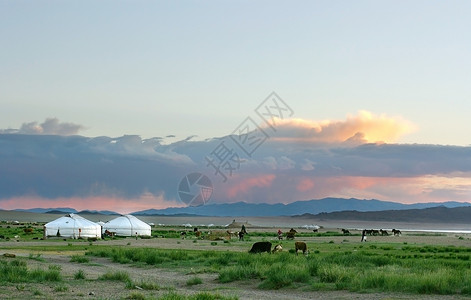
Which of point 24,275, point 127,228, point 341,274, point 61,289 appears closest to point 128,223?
point 127,228

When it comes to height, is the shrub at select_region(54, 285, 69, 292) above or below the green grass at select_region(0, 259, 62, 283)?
below

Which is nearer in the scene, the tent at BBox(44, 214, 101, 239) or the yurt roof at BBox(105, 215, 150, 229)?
the tent at BBox(44, 214, 101, 239)

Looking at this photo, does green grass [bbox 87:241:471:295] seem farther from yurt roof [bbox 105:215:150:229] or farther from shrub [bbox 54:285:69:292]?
yurt roof [bbox 105:215:150:229]

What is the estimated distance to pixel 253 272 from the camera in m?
30.3

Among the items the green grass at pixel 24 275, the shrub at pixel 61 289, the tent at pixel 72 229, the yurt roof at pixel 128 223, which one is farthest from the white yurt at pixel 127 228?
the shrub at pixel 61 289

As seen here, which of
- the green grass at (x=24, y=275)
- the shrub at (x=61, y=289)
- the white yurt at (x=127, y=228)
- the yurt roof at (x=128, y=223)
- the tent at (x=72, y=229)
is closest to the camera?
the shrub at (x=61, y=289)

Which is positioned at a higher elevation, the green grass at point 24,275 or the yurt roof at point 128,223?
the yurt roof at point 128,223

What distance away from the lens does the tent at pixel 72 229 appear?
8525 centimetres

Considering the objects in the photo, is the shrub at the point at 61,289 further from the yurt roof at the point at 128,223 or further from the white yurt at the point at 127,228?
the yurt roof at the point at 128,223

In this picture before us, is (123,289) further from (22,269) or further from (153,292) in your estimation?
(22,269)

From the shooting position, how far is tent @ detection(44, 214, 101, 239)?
85250 mm

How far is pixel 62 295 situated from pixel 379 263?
63.5 feet

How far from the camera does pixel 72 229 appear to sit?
281 ft

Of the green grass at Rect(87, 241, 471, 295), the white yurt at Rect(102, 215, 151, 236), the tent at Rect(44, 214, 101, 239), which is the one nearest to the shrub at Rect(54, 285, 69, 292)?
the green grass at Rect(87, 241, 471, 295)
